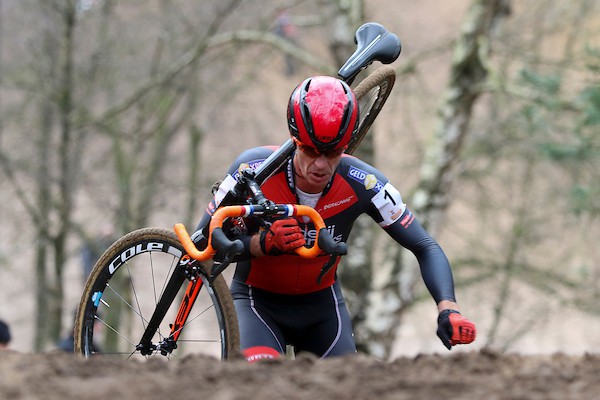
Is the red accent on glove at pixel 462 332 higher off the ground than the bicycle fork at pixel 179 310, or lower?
lower

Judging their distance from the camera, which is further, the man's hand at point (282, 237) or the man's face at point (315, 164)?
the man's face at point (315, 164)

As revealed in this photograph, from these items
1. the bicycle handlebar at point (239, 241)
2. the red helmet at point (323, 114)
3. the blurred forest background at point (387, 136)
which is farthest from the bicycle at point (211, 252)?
the blurred forest background at point (387, 136)

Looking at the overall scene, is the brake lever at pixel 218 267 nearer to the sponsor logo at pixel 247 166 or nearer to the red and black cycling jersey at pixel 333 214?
the red and black cycling jersey at pixel 333 214

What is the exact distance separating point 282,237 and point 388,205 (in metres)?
0.80

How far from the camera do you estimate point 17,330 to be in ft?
88.1

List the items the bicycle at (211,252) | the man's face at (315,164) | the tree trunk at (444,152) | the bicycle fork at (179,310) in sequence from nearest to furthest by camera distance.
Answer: the bicycle at (211,252)
the man's face at (315,164)
the bicycle fork at (179,310)
the tree trunk at (444,152)

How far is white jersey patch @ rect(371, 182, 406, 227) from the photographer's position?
5.43 meters

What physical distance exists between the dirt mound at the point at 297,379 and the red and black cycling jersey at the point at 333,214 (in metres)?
1.27

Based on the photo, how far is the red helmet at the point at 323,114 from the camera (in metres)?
4.98

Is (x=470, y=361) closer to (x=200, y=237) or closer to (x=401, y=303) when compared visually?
(x=200, y=237)

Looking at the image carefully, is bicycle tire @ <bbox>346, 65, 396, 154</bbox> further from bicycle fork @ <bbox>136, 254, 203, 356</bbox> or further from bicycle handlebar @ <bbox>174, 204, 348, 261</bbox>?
bicycle fork @ <bbox>136, 254, 203, 356</bbox>

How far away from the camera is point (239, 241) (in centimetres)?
474

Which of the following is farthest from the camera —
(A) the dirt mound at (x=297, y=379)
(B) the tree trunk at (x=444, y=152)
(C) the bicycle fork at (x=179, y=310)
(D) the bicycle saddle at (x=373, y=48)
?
(B) the tree trunk at (x=444, y=152)

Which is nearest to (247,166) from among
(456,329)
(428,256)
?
(428,256)
